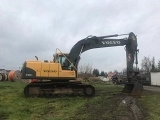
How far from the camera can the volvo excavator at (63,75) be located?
872 inches

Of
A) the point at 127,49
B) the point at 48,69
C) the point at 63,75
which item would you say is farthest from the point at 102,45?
the point at 48,69

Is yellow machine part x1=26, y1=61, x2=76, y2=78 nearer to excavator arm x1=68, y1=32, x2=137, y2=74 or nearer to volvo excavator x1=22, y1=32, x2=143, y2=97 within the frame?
volvo excavator x1=22, y1=32, x2=143, y2=97

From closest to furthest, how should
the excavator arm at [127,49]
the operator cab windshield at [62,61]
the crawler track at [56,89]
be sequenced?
the crawler track at [56,89] < the operator cab windshield at [62,61] < the excavator arm at [127,49]

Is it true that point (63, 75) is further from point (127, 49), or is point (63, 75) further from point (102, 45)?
point (127, 49)

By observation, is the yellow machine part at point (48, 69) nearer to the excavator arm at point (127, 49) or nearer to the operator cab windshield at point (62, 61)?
the operator cab windshield at point (62, 61)

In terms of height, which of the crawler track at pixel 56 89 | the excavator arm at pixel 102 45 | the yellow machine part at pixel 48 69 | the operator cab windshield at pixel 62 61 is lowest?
the crawler track at pixel 56 89

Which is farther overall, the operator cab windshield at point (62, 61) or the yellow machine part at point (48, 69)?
the operator cab windshield at point (62, 61)

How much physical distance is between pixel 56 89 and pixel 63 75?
1112 millimetres

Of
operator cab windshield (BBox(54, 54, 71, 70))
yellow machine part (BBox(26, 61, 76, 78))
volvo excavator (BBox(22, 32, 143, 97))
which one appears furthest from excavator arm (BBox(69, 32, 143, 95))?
yellow machine part (BBox(26, 61, 76, 78))

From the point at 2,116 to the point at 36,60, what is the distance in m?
8.82

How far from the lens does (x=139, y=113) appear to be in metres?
14.8

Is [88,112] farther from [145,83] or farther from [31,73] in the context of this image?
[145,83]

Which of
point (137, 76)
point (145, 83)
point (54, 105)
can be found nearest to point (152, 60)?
point (145, 83)

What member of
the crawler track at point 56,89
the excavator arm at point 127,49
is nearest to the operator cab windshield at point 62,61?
the excavator arm at point 127,49
